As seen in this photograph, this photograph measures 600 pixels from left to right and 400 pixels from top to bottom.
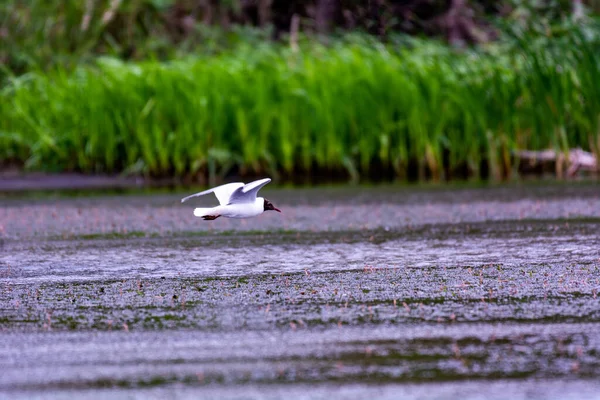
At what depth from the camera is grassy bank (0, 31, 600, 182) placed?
11.1 meters

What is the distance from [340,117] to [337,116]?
0.03 meters

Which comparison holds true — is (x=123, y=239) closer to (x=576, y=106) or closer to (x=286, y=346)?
(x=286, y=346)

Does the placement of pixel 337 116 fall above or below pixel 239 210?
above

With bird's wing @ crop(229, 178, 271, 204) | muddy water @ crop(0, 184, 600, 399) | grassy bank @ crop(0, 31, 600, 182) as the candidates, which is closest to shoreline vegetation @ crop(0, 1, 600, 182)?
grassy bank @ crop(0, 31, 600, 182)

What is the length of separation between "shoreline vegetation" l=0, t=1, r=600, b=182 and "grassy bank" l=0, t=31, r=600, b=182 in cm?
1

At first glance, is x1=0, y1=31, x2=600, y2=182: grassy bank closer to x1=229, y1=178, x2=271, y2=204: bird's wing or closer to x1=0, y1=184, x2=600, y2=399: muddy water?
x1=0, y1=184, x2=600, y2=399: muddy water

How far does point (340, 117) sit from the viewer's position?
37.3ft

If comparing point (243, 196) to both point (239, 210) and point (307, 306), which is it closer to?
point (239, 210)

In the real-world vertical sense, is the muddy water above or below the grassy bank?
below

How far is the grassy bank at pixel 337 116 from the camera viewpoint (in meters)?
11.1

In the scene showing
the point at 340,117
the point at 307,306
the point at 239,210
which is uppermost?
the point at 340,117

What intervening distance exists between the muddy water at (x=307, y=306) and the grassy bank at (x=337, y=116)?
110 inches

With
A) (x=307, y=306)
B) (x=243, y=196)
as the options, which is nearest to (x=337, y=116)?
(x=243, y=196)

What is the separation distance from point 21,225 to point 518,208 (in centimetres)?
359
